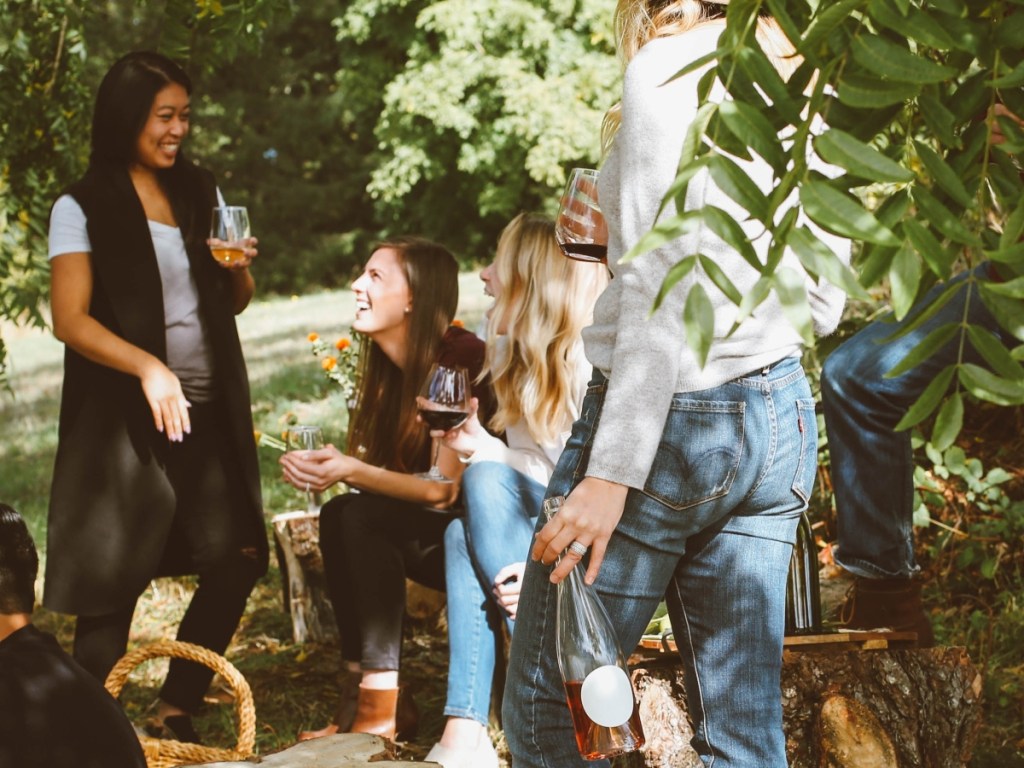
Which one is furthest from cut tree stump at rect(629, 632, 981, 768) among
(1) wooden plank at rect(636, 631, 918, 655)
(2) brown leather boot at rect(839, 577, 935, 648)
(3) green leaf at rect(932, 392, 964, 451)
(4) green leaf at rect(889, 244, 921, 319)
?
(4) green leaf at rect(889, 244, 921, 319)

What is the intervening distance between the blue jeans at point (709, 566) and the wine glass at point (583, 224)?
0.40 meters

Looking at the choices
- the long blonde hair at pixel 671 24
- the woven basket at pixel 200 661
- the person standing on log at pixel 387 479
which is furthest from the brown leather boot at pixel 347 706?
the long blonde hair at pixel 671 24

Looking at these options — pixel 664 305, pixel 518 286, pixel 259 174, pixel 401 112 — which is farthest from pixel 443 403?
pixel 259 174

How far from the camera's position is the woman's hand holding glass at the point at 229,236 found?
3.54 meters

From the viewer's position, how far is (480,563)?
10.7 feet

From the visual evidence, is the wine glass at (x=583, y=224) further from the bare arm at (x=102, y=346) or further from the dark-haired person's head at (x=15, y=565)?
the bare arm at (x=102, y=346)

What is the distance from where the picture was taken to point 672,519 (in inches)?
69.5

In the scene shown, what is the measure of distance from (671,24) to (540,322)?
5.14ft

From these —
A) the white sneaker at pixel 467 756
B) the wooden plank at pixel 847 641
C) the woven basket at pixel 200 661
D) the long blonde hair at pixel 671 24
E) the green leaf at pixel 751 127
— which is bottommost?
the white sneaker at pixel 467 756

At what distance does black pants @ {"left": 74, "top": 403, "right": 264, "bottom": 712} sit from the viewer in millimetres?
3617

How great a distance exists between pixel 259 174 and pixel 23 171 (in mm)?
23831

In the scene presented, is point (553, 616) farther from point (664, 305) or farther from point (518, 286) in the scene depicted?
point (518, 286)

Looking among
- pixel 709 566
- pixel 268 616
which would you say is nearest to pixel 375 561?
pixel 268 616

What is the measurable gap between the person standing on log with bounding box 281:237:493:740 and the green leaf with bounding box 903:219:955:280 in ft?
7.77
